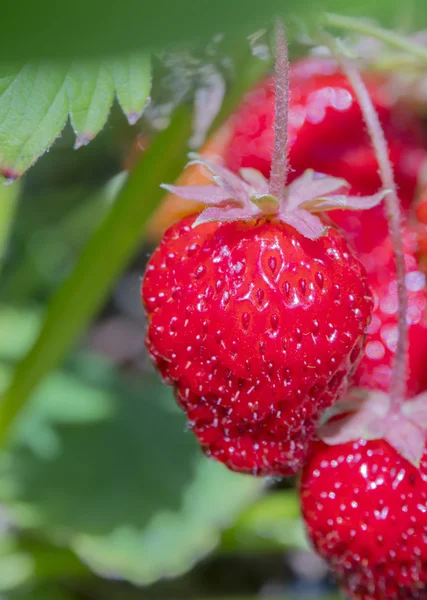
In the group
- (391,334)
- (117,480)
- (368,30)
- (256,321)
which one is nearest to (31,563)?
(117,480)

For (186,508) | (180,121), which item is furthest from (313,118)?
Result: (186,508)

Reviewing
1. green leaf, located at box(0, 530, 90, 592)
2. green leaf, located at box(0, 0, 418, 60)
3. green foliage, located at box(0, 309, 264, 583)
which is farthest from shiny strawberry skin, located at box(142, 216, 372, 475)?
green leaf, located at box(0, 530, 90, 592)

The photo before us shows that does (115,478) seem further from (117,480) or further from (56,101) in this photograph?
(56,101)

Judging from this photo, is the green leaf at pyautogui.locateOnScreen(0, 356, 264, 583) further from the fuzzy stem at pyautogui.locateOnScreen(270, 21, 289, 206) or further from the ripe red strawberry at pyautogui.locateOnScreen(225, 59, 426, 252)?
the fuzzy stem at pyautogui.locateOnScreen(270, 21, 289, 206)

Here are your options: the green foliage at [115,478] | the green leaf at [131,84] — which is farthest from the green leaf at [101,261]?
the green leaf at [131,84]

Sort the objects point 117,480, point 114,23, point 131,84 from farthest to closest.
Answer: point 117,480 < point 131,84 < point 114,23

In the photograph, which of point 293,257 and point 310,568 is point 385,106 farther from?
point 310,568
